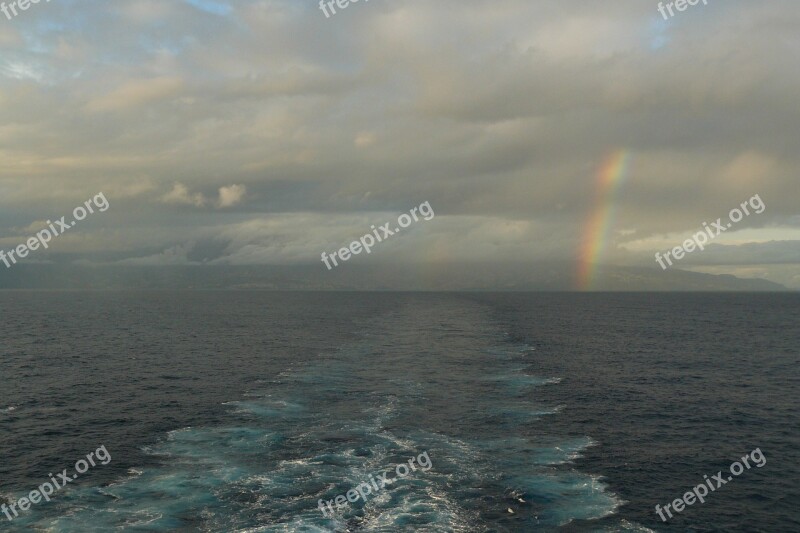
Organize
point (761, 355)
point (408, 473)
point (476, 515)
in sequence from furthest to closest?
point (761, 355) → point (408, 473) → point (476, 515)

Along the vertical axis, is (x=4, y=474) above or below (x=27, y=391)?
below

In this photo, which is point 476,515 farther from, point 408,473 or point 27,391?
point 27,391

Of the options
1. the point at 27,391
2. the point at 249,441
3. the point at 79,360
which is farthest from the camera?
the point at 79,360

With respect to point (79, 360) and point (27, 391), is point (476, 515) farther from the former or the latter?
point (79, 360)

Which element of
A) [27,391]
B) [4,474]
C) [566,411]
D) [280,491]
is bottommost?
[566,411]

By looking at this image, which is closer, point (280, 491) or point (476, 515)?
point (476, 515)

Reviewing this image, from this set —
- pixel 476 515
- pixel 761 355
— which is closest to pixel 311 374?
pixel 476 515
